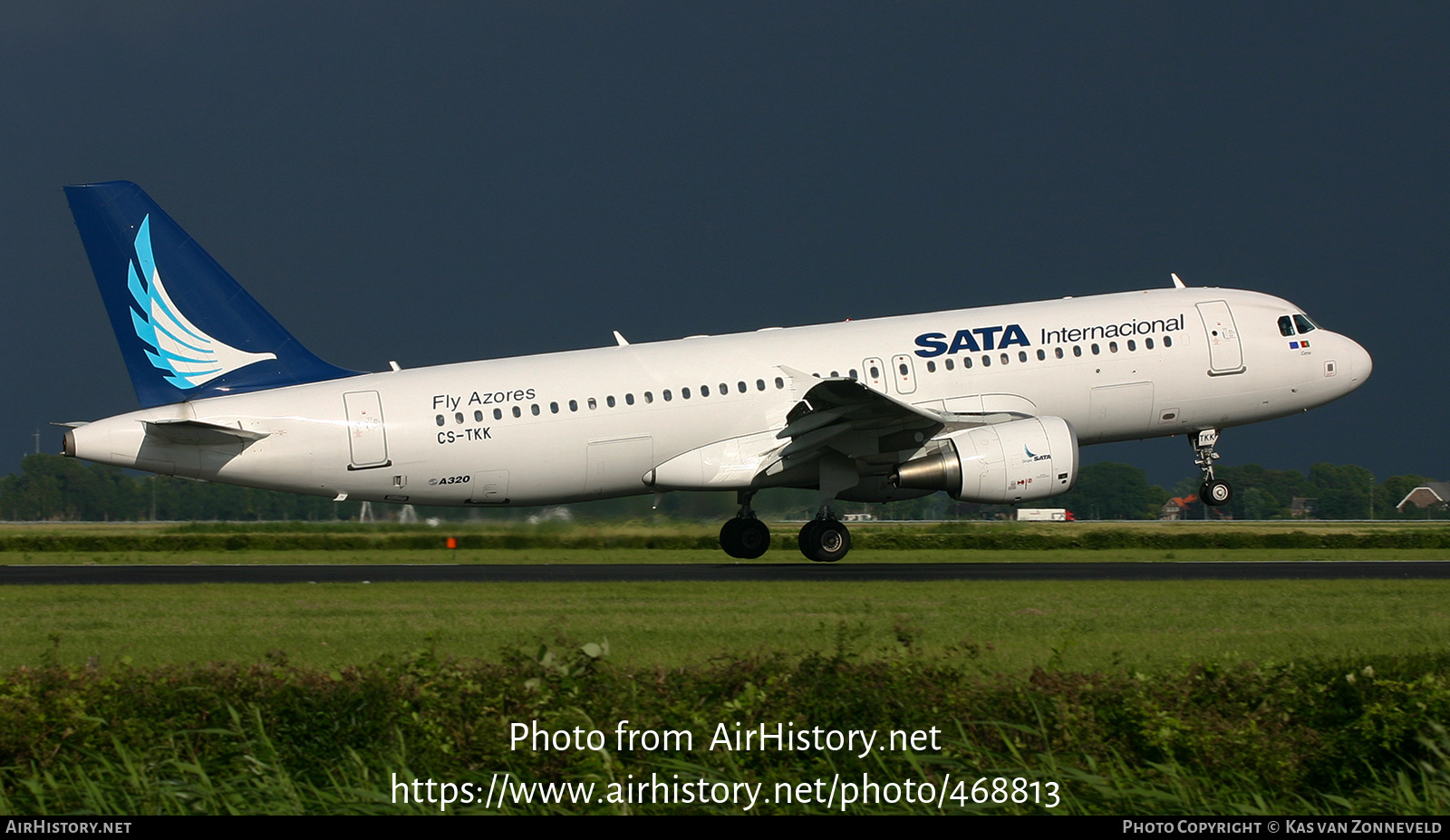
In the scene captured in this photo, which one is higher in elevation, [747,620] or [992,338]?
[992,338]

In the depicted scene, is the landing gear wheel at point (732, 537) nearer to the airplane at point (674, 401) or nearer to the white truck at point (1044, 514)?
the airplane at point (674, 401)

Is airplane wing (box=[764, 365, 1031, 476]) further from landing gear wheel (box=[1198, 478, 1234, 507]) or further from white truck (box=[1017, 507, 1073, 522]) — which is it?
white truck (box=[1017, 507, 1073, 522])

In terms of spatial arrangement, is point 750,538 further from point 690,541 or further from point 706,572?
point 690,541

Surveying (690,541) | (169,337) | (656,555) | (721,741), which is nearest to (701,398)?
(656,555)

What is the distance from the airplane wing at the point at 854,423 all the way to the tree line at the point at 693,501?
1.99 metres

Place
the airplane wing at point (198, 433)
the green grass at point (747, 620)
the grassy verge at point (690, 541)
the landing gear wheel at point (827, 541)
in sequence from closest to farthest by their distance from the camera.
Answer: the green grass at point (747, 620) < the airplane wing at point (198, 433) < the landing gear wheel at point (827, 541) < the grassy verge at point (690, 541)

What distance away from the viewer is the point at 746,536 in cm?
2966

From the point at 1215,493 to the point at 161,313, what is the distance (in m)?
23.0

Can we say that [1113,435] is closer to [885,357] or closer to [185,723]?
[885,357]

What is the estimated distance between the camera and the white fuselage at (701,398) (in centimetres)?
2611

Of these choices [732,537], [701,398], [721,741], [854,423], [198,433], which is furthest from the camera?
[732,537]

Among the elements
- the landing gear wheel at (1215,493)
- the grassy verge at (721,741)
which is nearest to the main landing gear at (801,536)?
the landing gear wheel at (1215,493)

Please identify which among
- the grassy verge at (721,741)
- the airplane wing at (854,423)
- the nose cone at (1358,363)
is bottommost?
the grassy verge at (721,741)

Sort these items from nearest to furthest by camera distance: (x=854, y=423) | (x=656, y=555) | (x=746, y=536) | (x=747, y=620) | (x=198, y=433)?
(x=747, y=620) → (x=198, y=433) → (x=854, y=423) → (x=746, y=536) → (x=656, y=555)
